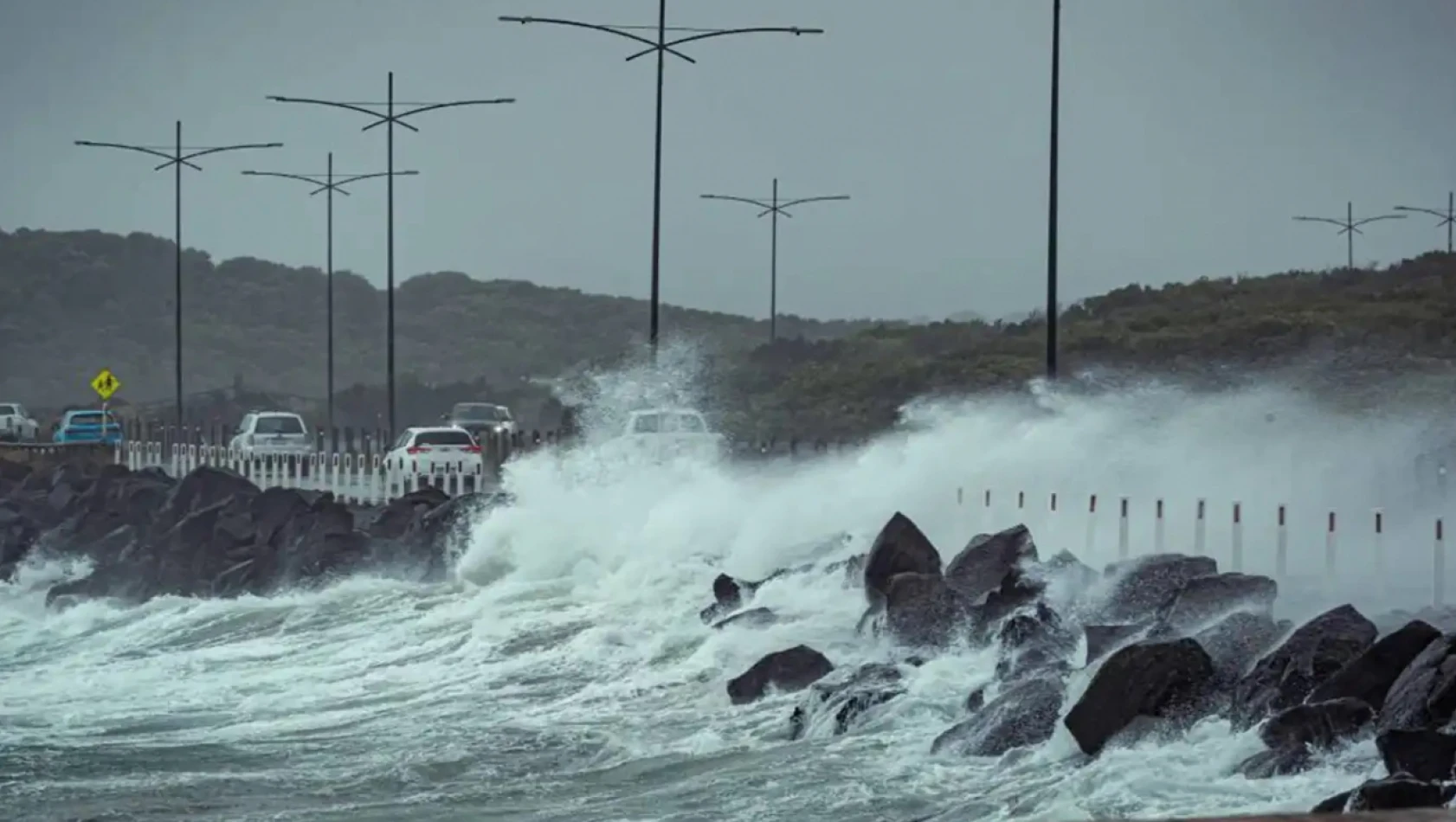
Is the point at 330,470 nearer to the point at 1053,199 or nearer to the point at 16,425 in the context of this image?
the point at 1053,199

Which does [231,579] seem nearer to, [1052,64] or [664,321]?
[1052,64]

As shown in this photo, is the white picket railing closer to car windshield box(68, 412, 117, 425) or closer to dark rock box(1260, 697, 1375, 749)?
car windshield box(68, 412, 117, 425)

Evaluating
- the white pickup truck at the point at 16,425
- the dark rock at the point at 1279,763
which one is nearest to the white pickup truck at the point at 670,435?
the dark rock at the point at 1279,763

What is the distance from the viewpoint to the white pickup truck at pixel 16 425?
86331 millimetres

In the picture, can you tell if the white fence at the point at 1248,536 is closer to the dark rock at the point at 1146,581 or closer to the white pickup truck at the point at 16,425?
the dark rock at the point at 1146,581

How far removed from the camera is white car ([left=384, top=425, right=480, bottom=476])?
167ft

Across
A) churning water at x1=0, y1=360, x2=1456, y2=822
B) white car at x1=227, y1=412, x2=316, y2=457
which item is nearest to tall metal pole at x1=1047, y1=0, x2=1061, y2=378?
churning water at x1=0, y1=360, x2=1456, y2=822

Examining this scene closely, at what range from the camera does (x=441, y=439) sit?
5238 cm

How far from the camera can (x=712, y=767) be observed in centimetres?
1816

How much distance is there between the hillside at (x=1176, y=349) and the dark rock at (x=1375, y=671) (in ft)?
127

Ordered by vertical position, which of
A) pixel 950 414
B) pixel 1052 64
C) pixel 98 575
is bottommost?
pixel 98 575

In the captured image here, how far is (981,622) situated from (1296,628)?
443 centimetres

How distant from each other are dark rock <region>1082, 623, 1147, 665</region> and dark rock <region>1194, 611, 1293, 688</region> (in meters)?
0.90

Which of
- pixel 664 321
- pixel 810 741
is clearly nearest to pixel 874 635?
pixel 810 741
